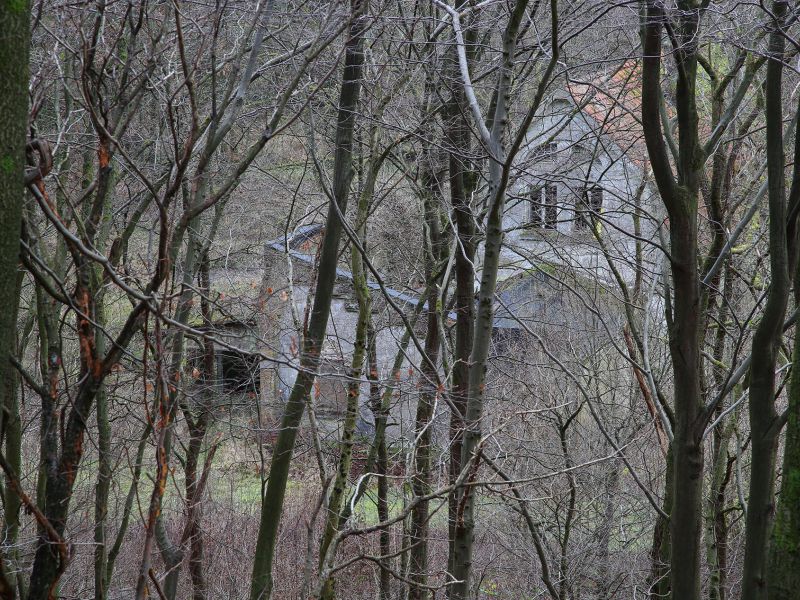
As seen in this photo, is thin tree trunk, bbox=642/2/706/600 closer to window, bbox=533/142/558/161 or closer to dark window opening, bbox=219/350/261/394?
window, bbox=533/142/558/161

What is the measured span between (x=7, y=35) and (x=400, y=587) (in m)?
10.4

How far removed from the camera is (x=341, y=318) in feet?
48.1

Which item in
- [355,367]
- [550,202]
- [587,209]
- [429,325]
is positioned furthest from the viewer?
[429,325]

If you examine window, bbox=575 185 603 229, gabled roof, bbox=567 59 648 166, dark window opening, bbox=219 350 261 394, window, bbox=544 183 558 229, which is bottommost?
dark window opening, bbox=219 350 261 394

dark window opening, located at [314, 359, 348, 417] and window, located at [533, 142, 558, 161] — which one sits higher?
window, located at [533, 142, 558, 161]

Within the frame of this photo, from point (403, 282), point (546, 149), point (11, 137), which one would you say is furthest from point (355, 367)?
point (11, 137)

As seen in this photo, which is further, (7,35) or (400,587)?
(400,587)

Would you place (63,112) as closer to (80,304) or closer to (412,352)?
(80,304)

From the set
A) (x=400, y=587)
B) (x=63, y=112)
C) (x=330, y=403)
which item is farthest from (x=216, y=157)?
(x=400, y=587)

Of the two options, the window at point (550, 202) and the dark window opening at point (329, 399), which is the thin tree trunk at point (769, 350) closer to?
the window at point (550, 202)

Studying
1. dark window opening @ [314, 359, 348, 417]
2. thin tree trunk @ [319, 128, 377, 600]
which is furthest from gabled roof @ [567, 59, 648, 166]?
dark window opening @ [314, 359, 348, 417]

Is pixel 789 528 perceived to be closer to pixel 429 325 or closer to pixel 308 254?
pixel 429 325

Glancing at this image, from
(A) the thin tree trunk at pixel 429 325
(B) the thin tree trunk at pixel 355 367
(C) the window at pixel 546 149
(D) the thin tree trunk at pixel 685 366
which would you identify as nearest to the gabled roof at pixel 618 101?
(C) the window at pixel 546 149

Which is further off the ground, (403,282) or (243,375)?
(403,282)
